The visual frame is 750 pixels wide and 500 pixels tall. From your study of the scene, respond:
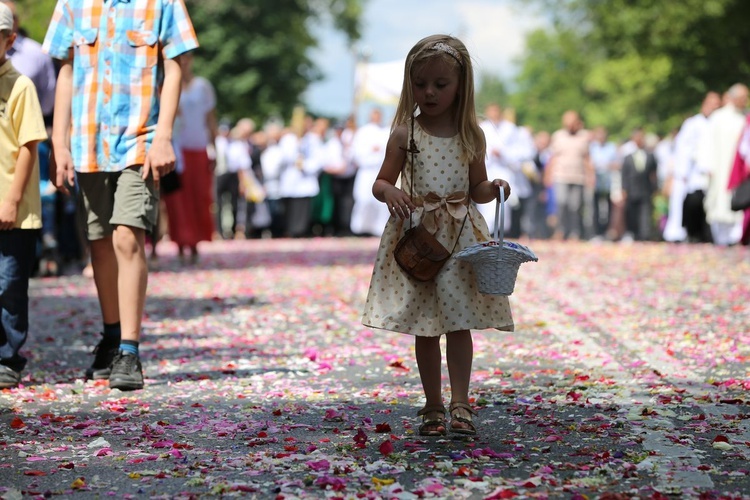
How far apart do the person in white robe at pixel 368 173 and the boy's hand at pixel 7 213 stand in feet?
58.3

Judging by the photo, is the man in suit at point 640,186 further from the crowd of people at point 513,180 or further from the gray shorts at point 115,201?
the gray shorts at point 115,201

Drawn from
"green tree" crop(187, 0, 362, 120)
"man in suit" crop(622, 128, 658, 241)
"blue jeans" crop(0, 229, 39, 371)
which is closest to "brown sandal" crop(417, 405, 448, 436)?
"blue jeans" crop(0, 229, 39, 371)

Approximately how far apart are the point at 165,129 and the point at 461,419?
2490 mm

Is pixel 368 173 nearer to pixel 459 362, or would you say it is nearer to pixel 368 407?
pixel 368 407

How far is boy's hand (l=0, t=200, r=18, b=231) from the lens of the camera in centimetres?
761

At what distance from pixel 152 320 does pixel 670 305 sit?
4.15 metres

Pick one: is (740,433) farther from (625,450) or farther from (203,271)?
(203,271)

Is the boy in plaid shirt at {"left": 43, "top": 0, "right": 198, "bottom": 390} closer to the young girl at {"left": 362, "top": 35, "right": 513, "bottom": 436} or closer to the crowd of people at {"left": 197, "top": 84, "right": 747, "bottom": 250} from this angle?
the young girl at {"left": 362, "top": 35, "right": 513, "bottom": 436}

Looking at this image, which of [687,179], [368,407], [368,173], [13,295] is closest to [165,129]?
[13,295]

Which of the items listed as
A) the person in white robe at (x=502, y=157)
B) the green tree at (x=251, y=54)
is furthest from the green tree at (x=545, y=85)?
the person in white robe at (x=502, y=157)

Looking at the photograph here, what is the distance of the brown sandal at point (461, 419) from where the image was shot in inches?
236

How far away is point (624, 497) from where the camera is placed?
483 cm

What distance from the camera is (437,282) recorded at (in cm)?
612

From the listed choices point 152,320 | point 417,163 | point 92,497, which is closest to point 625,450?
point 417,163
